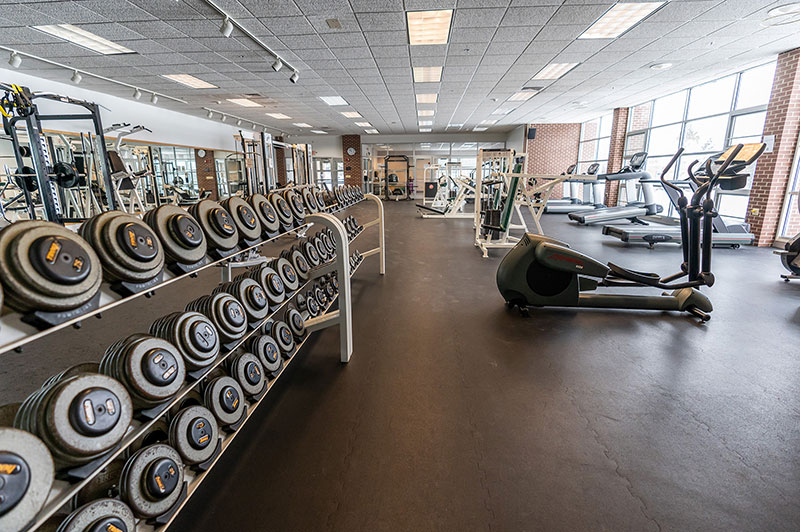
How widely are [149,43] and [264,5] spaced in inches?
80.5

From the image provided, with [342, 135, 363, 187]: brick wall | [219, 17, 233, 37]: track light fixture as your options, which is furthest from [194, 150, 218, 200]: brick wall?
[219, 17, 233, 37]: track light fixture

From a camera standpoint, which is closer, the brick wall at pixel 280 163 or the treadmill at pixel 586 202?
the treadmill at pixel 586 202

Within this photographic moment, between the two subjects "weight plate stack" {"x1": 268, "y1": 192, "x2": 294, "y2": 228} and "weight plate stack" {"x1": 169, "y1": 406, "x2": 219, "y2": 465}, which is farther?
"weight plate stack" {"x1": 268, "y1": 192, "x2": 294, "y2": 228}

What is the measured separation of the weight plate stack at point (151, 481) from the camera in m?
1.04

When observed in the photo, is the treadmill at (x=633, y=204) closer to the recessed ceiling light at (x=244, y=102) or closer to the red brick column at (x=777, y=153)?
the red brick column at (x=777, y=153)

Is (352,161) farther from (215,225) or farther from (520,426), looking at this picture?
(520,426)

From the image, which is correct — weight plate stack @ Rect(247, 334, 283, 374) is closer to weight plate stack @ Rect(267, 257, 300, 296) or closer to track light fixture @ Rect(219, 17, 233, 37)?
weight plate stack @ Rect(267, 257, 300, 296)

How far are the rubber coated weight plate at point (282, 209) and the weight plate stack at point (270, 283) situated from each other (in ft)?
0.97

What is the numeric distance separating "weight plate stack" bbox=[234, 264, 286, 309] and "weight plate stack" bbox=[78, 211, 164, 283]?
782 millimetres

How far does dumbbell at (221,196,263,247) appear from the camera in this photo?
1653 mm

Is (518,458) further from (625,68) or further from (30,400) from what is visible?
(625,68)

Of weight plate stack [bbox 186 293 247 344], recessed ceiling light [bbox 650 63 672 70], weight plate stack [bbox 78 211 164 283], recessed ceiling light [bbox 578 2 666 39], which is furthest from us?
recessed ceiling light [bbox 650 63 672 70]

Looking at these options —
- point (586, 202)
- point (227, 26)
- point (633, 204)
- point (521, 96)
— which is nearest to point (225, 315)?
point (227, 26)

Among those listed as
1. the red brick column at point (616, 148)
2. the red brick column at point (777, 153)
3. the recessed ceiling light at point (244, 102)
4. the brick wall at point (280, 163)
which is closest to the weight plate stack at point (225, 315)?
the red brick column at point (777, 153)
